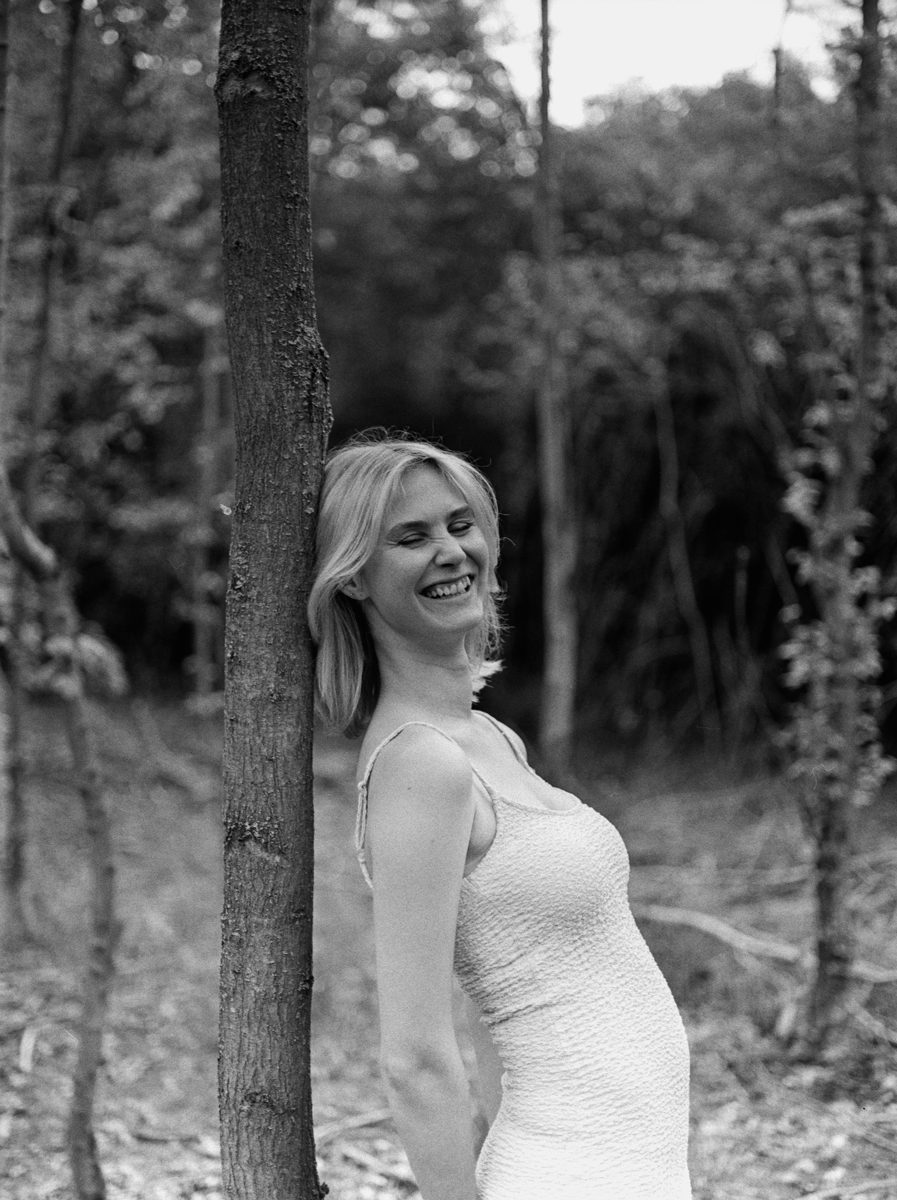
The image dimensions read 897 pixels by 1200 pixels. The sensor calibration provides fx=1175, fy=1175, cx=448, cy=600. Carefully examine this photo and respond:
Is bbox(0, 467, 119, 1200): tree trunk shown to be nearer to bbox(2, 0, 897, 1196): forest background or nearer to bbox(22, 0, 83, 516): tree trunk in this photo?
bbox(22, 0, 83, 516): tree trunk

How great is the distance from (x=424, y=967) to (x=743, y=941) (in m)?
3.54

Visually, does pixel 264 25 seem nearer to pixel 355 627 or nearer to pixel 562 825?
pixel 355 627

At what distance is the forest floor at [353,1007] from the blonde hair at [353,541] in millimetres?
1775

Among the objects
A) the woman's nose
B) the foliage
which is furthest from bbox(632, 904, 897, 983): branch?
the woman's nose

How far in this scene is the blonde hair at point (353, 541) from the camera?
5.07ft

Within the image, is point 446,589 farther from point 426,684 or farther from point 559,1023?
point 559,1023

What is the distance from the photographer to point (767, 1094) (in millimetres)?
3482

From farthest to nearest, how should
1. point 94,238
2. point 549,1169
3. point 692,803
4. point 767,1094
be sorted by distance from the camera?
point 692,803, point 94,238, point 767,1094, point 549,1169

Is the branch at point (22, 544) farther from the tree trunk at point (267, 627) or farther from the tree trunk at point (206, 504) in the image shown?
the tree trunk at point (206, 504)

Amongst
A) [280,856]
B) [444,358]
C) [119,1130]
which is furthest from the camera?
[444,358]

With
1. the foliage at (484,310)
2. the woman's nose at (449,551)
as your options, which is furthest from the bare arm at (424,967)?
the foliage at (484,310)

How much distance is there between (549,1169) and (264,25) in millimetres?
1544

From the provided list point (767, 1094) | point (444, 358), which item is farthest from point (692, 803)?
point (444, 358)

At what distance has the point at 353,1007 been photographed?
14.4 feet
